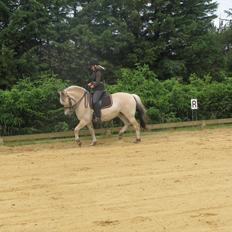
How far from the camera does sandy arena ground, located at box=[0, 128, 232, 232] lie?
22.1ft

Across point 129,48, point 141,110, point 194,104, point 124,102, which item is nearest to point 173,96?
point 194,104

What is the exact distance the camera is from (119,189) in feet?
28.7

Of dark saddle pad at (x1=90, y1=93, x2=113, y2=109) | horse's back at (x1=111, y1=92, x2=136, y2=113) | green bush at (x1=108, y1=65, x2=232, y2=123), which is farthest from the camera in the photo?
green bush at (x1=108, y1=65, x2=232, y2=123)

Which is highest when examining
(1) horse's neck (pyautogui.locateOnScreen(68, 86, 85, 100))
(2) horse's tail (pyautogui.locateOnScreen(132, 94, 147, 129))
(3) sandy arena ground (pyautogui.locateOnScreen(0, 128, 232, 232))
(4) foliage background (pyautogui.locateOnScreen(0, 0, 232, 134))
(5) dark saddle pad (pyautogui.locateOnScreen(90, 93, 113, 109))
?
(4) foliage background (pyautogui.locateOnScreen(0, 0, 232, 134))

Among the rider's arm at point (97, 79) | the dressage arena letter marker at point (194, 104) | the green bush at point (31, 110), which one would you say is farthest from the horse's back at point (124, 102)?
the dressage arena letter marker at point (194, 104)

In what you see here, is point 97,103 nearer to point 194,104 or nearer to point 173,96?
point 194,104

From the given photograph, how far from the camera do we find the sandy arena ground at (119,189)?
6734 millimetres

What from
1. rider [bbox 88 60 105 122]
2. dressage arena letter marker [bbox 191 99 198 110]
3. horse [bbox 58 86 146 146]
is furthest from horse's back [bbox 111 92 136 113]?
dressage arena letter marker [bbox 191 99 198 110]

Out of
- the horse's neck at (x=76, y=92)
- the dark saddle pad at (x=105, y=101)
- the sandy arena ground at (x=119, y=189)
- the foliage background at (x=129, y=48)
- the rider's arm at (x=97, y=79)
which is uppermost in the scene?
the foliage background at (x=129, y=48)

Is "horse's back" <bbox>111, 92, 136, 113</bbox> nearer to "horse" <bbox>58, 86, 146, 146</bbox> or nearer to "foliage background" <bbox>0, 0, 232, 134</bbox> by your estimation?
"horse" <bbox>58, 86, 146, 146</bbox>

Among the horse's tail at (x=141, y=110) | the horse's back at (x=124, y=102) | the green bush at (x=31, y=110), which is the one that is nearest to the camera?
the horse's back at (x=124, y=102)

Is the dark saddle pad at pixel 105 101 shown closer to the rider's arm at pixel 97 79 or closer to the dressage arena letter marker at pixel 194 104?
the rider's arm at pixel 97 79

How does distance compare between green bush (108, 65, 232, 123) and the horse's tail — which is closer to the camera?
the horse's tail

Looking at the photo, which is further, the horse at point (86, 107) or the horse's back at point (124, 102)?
the horse's back at point (124, 102)
